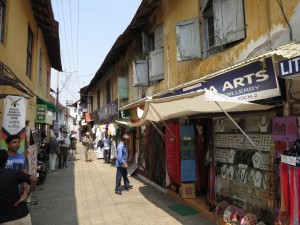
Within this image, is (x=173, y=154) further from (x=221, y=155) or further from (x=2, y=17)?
(x=2, y=17)

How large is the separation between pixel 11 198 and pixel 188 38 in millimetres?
5817

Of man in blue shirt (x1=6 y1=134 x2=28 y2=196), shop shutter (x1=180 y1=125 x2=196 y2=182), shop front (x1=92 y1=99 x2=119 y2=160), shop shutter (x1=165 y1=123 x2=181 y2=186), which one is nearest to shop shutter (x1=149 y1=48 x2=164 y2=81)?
shop shutter (x1=165 y1=123 x2=181 y2=186)

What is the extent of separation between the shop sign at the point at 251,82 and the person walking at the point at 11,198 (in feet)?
12.5

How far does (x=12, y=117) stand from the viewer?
6.32 metres

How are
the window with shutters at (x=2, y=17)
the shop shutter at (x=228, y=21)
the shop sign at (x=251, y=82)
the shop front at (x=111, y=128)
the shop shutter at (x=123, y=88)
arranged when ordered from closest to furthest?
the shop sign at (x=251, y=82) → the shop shutter at (x=228, y=21) → the window with shutters at (x=2, y=17) → the shop shutter at (x=123, y=88) → the shop front at (x=111, y=128)

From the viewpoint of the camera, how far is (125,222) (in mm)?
6852

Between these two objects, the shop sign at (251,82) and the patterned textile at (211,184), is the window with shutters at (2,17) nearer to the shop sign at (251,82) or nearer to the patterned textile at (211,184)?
the shop sign at (251,82)

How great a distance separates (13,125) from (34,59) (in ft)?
22.2

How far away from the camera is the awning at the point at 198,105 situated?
4.96m

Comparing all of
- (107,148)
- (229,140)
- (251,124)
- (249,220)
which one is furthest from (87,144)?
(249,220)

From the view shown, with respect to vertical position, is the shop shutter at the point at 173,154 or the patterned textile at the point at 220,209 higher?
the shop shutter at the point at 173,154

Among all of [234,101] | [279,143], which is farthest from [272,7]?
[279,143]

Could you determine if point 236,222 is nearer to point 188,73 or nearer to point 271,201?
point 271,201

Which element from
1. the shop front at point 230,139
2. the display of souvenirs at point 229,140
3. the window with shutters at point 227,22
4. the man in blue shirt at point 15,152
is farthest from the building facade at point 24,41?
the display of souvenirs at point 229,140
